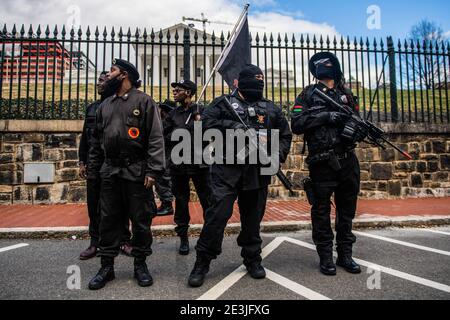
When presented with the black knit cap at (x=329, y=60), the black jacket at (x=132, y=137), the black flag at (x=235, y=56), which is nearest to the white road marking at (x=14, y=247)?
the black jacket at (x=132, y=137)

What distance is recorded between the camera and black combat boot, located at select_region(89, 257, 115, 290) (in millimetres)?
2836

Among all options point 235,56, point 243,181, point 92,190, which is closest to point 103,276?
point 92,190

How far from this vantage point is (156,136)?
308 centimetres

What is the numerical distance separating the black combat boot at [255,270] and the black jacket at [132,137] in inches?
51.3

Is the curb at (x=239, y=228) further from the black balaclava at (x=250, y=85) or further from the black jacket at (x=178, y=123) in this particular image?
the black balaclava at (x=250, y=85)

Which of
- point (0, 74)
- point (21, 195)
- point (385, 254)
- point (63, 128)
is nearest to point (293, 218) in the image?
point (385, 254)

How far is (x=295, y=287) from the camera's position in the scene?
2.90 m

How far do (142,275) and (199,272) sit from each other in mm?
534

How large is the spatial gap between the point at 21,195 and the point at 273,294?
622 cm

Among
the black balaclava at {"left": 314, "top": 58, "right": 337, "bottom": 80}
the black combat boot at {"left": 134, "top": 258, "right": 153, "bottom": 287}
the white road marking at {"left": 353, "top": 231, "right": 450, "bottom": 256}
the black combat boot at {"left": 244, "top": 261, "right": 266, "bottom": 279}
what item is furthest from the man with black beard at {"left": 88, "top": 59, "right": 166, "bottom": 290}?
the white road marking at {"left": 353, "top": 231, "right": 450, "bottom": 256}

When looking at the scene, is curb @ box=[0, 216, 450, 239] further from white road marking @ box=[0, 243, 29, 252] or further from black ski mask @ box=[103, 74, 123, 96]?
black ski mask @ box=[103, 74, 123, 96]

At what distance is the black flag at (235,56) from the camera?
497 centimetres

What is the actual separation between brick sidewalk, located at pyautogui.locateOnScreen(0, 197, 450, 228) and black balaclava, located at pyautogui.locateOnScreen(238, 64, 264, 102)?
2.68 metres

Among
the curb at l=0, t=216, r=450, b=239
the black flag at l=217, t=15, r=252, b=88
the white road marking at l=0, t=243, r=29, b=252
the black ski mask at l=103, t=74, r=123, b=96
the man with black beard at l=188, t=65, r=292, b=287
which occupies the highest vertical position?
the black flag at l=217, t=15, r=252, b=88
